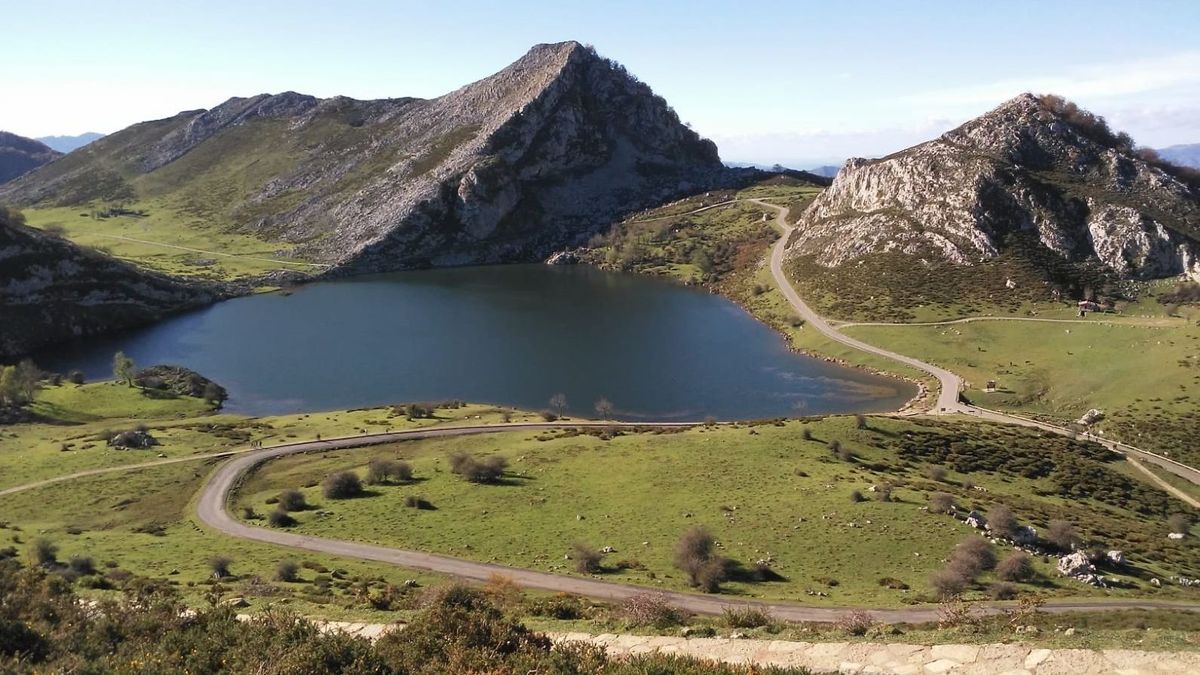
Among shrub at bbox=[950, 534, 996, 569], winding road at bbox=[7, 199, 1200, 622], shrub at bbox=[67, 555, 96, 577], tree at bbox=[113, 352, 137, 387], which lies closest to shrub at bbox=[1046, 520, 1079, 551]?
shrub at bbox=[950, 534, 996, 569]

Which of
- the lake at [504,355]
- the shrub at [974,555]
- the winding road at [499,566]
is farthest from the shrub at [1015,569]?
the lake at [504,355]

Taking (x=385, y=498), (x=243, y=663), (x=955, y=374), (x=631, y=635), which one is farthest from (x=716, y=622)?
(x=955, y=374)

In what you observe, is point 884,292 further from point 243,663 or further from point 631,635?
point 243,663

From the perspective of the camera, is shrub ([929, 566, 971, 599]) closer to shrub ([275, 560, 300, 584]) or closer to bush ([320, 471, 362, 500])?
shrub ([275, 560, 300, 584])

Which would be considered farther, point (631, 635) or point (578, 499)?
point (578, 499)

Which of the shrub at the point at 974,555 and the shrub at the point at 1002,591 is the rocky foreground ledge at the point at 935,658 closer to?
the shrub at the point at 1002,591

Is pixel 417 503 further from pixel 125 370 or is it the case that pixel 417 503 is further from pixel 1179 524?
pixel 125 370
